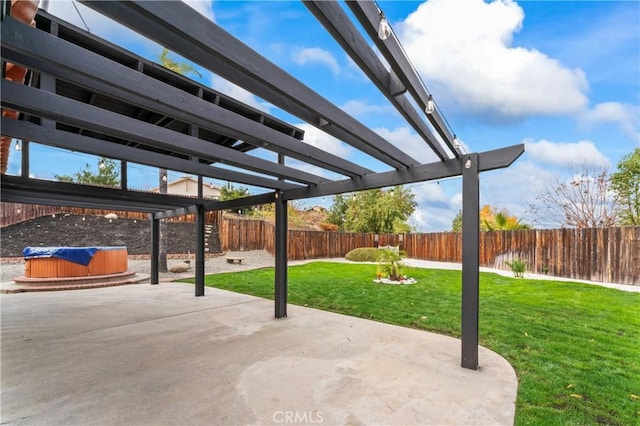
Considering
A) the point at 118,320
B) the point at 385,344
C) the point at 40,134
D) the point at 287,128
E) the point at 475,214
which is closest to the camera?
the point at 40,134

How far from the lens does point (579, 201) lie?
12.3 m

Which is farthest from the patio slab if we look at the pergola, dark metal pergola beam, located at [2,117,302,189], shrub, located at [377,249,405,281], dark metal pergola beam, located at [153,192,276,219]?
shrub, located at [377,249,405,281]

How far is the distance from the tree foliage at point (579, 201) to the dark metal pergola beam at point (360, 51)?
44.1ft

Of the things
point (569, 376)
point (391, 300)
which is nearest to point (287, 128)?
point (391, 300)

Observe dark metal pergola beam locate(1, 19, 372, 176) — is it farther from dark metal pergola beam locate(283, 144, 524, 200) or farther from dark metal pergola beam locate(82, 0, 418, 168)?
dark metal pergola beam locate(283, 144, 524, 200)

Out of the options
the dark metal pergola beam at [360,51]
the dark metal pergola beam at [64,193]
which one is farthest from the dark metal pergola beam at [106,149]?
the dark metal pergola beam at [360,51]

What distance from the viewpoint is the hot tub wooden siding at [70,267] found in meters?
8.06

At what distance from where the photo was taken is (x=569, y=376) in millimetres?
2906

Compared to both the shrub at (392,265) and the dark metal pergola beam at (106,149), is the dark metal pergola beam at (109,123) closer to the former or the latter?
the dark metal pergola beam at (106,149)

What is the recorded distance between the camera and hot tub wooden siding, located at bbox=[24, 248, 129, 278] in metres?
8.06

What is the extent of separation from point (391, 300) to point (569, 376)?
11.1 ft

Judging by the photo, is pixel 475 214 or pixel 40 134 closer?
pixel 40 134

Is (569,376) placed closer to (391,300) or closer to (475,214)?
(475,214)

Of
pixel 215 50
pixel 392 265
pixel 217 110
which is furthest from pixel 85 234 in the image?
pixel 215 50
